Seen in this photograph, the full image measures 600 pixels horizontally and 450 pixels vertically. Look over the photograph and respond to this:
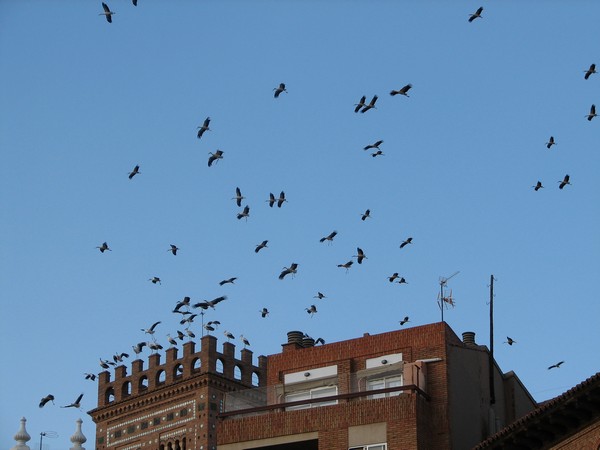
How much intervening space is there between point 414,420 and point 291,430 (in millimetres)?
4346

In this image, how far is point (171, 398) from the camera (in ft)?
320

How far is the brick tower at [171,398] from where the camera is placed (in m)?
94.4

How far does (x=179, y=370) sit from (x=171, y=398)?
226 centimetres

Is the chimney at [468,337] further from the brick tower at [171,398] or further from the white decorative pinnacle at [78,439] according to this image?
the brick tower at [171,398]

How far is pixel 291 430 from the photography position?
51938mm

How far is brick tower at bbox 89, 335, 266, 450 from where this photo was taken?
94.4m

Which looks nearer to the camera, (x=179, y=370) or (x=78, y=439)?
(x=78, y=439)

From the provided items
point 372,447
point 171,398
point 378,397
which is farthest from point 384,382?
point 171,398

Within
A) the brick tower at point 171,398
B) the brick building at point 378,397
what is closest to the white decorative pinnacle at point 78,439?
the brick building at point 378,397

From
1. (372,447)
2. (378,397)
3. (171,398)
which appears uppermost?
(171,398)

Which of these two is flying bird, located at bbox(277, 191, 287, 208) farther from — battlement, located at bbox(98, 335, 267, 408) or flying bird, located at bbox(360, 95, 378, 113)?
battlement, located at bbox(98, 335, 267, 408)

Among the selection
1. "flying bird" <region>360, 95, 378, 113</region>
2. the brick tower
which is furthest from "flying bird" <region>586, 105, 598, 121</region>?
the brick tower

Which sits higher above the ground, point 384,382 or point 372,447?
point 384,382

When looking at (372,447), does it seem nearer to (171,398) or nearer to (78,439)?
(78,439)
